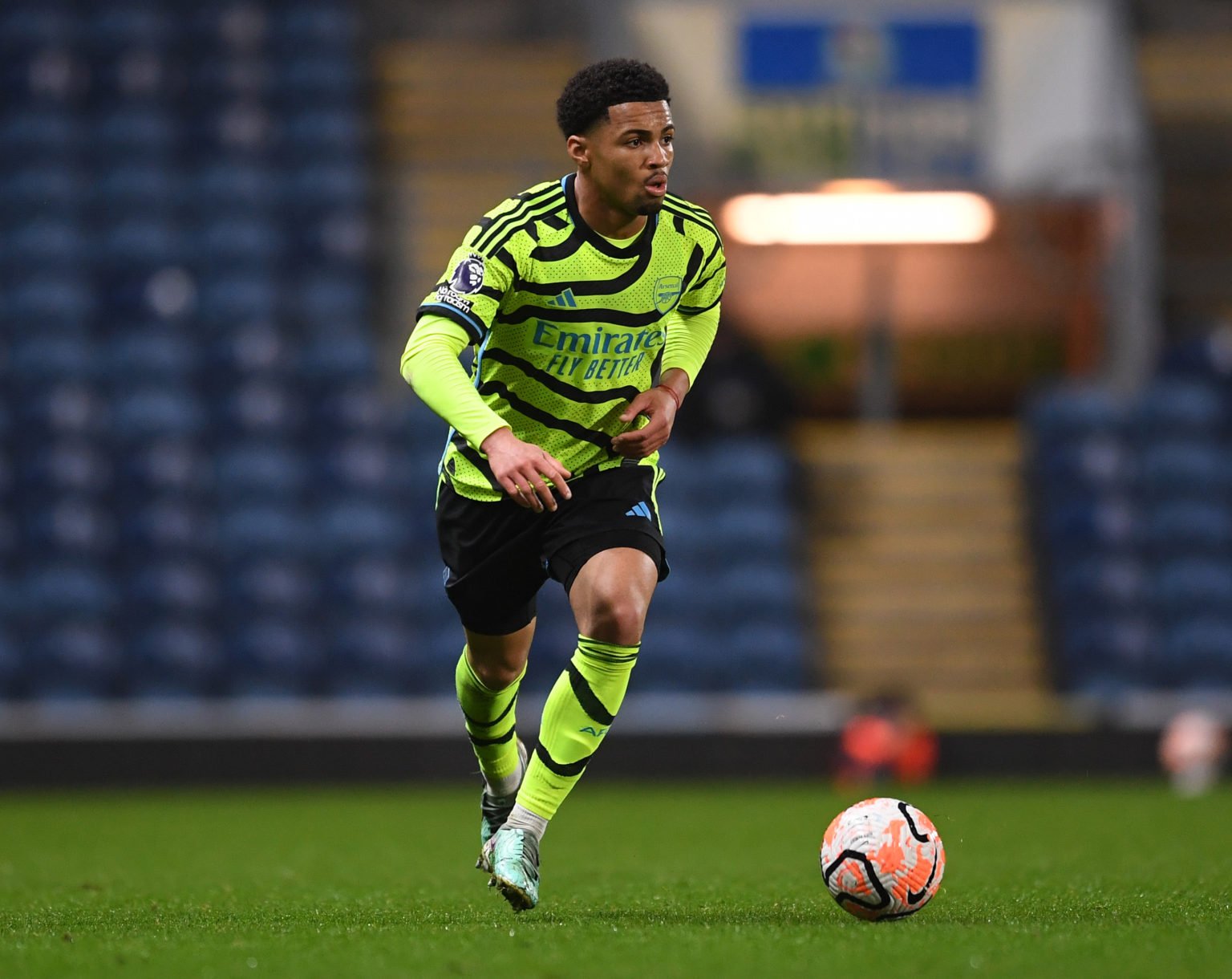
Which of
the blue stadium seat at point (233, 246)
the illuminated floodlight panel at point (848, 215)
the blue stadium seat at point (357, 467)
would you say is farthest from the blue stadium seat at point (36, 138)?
the illuminated floodlight panel at point (848, 215)

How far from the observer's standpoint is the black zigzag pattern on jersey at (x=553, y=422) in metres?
4.98

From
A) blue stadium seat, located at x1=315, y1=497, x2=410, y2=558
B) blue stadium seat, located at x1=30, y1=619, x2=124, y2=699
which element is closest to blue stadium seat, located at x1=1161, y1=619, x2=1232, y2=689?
blue stadium seat, located at x1=315, y1=497, x2=410, y2=558

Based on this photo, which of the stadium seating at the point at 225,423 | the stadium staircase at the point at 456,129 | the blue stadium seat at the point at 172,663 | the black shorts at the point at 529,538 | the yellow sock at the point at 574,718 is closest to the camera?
the yellow sock at the point at 574,718

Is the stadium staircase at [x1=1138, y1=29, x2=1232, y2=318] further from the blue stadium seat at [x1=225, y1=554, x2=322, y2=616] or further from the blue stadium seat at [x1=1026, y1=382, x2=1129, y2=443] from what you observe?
the blue stadium seat at [x1=225, y1=554, x2=322, y2=616]

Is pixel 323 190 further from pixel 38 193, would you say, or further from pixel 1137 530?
pixel 1137 530

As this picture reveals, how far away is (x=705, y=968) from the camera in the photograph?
11.7ft

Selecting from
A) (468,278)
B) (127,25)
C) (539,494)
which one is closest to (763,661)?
(127,25)

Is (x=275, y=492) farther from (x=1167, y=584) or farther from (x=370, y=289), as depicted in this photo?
(x=1167, y=584)

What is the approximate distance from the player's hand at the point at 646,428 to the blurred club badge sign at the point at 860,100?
10.1 metres

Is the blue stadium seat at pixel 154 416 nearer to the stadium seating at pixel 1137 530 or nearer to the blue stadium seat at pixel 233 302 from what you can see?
the blue stadium seat at pixel 233 302

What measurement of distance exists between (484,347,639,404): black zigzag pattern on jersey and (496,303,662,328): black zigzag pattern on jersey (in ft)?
0.33

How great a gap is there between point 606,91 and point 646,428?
0.86 meters

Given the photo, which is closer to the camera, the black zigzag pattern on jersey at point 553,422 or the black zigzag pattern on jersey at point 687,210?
the black zigzag pattern on jersey at point 553,422

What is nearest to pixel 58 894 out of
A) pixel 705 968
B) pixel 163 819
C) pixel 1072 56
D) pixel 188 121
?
pixel 705 968
